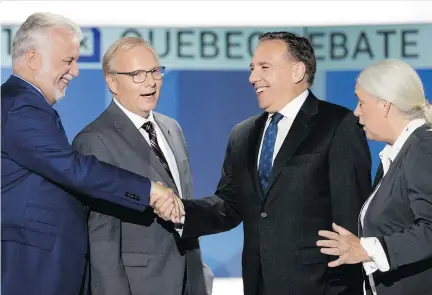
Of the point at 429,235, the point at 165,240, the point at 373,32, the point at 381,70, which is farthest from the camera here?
the point at 373,32

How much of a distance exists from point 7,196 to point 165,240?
0.69 meters

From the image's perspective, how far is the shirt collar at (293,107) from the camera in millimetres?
3760

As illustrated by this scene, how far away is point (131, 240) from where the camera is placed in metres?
3.63

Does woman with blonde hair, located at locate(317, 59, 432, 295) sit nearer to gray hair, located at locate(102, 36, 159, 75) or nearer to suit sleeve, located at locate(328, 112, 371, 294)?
suit sleeve, located at locate(328, 112, 371, 294)

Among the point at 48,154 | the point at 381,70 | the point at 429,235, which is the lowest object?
the point at 429,235

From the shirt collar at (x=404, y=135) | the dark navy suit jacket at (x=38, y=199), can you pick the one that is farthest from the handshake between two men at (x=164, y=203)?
the shirt collar at (x=404, y=135)

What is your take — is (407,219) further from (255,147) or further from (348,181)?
(255,147)

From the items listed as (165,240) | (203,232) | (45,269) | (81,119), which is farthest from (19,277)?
(81,119)

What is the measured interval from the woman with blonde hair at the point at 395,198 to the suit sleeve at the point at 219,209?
0.74 meters

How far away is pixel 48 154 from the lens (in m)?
3.44

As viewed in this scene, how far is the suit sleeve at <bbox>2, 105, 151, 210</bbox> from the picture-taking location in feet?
11.2

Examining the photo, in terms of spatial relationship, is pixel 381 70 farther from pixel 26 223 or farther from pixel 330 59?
pixel 330 59

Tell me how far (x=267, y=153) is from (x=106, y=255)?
80cm

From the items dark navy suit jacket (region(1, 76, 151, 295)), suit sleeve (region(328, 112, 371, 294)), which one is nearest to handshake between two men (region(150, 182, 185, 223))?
dark navy suit jacket (region(1, 76, 151, 295))
